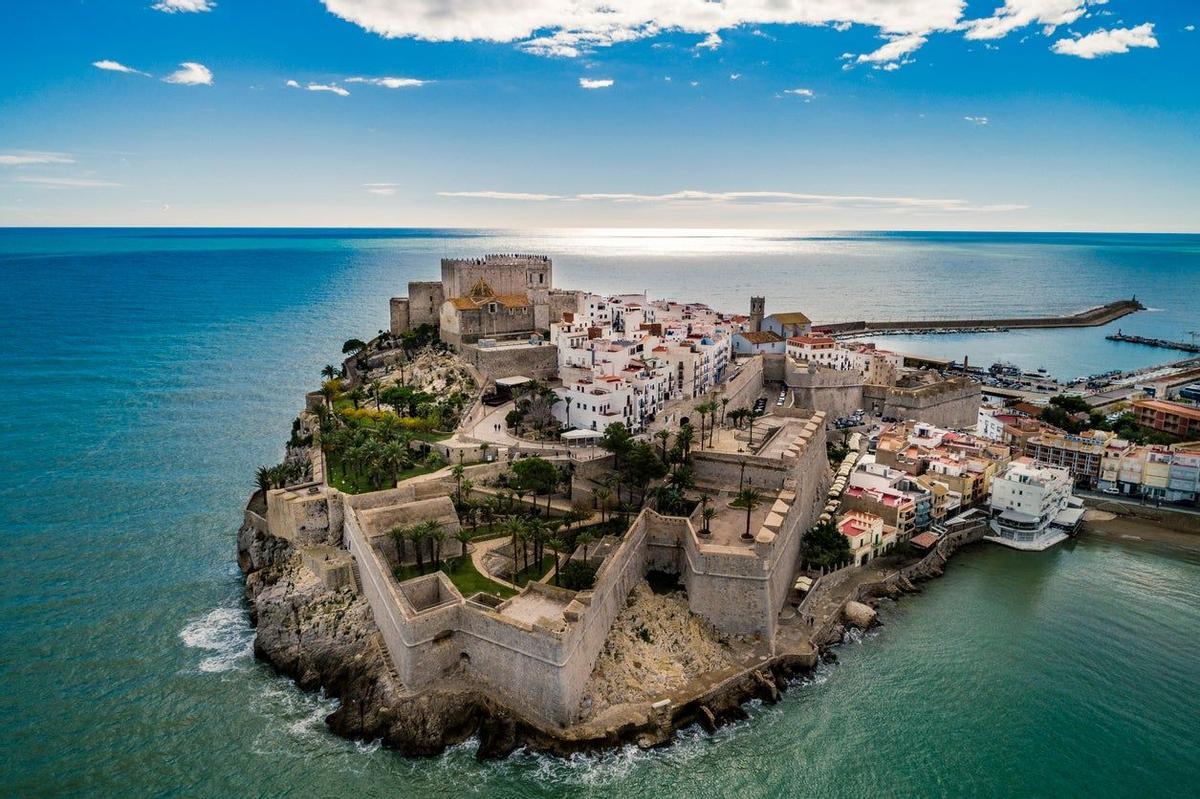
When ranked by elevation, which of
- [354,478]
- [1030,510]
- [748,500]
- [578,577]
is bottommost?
[1030,510]

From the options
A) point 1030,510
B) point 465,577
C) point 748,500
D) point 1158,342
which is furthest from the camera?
point 1158,342

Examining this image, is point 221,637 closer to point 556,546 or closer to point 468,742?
point 468,742

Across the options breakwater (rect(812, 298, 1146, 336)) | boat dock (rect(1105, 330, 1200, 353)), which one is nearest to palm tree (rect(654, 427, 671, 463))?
breakwater (rect(812, 298, 1146, 336))

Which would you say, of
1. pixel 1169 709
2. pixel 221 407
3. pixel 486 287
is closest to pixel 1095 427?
pixel 1169 709

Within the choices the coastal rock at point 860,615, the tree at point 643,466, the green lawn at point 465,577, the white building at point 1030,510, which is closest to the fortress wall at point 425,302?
the tree at point 643,466

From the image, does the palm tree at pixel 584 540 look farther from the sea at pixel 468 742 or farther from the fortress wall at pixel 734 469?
the sea at pixel 468 742

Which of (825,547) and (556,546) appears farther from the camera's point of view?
(825,547)

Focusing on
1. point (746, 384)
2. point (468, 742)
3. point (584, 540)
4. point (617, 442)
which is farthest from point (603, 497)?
point (746, 384)
